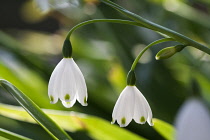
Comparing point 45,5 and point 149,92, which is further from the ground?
point 45,5

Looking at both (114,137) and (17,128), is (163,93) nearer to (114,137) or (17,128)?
(114,137)

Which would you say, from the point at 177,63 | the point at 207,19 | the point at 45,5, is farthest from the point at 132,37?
the point at 45,5

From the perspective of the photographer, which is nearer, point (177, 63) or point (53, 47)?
point (177, 63)

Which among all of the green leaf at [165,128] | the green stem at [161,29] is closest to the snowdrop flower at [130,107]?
the green stem at [161,29]

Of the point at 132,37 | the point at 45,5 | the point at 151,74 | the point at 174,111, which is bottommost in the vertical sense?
the point at 174,111

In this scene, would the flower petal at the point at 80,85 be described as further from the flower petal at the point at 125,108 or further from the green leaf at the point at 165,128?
the green leaf at the point at 165,128

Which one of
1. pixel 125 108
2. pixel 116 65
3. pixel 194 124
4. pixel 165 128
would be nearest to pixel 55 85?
pixel 125 108

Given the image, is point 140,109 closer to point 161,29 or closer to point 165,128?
point 161,29
